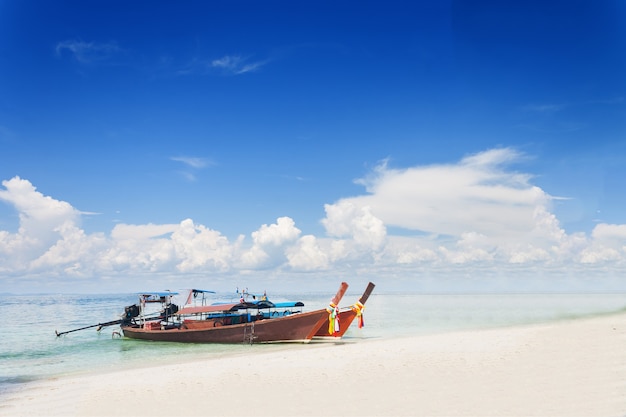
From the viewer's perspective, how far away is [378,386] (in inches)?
449

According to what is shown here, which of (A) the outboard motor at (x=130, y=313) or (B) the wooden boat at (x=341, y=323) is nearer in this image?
(B) the wooden boat at (x=341, y=323)

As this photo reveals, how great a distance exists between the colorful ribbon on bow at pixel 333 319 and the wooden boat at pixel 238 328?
0.13m

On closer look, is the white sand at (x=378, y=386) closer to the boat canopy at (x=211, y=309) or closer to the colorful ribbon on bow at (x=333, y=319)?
the colorful ribbon on bow at (x=333, y=319)

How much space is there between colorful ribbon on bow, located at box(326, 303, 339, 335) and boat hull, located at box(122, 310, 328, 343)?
31 cm

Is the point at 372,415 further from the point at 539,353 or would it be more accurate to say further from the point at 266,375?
the point at 539,353

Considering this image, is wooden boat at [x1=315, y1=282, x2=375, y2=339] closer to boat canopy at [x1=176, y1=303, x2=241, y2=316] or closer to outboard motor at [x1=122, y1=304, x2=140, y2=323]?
boat canopy at [x1=176, y1=303, x2=241, y2=316]

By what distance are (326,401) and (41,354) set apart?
998 inches

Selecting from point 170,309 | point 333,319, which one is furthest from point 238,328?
point 170,309

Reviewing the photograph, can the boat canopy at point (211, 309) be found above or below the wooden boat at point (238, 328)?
above

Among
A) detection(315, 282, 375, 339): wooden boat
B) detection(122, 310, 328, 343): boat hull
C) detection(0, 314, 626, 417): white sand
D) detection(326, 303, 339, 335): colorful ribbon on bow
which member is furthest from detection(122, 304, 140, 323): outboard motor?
detection(326, 303, 339, 335): colorful ribbon on bow

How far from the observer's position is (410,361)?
48.7 feet

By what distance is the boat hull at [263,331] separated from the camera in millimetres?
24578

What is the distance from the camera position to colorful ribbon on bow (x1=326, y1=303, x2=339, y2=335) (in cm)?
2435

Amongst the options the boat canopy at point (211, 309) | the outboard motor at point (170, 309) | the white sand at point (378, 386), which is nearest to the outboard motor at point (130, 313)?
the outboard motor at point (170, 309)
